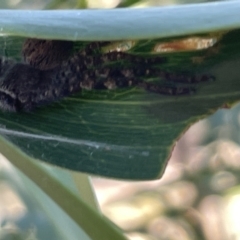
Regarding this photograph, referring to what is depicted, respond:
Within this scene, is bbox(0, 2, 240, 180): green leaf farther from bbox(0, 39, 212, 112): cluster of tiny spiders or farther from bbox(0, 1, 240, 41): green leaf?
bbox(0, 1, 240, 41): green leaf

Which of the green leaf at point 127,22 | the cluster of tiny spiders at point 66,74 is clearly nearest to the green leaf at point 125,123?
the cluster of tiny spiders at point 66,74

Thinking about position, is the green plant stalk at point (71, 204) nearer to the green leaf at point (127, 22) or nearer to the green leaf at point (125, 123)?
the green leaf at point (125, 123)

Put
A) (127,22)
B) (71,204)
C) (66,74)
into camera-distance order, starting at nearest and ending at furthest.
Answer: (127,22) → (71,204) → (66,74)

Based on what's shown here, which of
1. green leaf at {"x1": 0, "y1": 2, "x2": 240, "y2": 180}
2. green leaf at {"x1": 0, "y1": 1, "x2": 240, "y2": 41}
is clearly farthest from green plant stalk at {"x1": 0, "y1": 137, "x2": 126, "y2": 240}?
green leaf at {"x1": 0, "y1": 1, "x2": 240, "y2": 41}

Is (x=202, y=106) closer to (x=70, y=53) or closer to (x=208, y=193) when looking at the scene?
(x=70, y=53)

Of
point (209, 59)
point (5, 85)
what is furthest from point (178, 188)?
point (209, 59)

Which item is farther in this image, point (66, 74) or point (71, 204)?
point (66, 74)

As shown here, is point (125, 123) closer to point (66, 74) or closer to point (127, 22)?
point (66, 74)

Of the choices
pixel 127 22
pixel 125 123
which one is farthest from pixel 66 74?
pixel 127 22

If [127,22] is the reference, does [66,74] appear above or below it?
above
